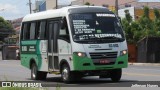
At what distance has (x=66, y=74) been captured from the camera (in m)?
18.1

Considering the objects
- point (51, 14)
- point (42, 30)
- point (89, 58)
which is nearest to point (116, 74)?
point (89, 58)

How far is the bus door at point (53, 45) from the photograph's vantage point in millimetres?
18812

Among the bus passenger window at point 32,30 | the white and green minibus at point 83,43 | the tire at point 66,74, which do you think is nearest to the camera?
the white and green minibus at point 83,43

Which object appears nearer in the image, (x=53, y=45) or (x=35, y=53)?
(x=53, y=45)

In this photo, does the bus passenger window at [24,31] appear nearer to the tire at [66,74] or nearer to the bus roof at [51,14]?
the bus roof at [51,14]

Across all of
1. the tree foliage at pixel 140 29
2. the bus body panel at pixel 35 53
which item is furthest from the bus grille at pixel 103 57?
the tree foliage at pixel 140 29

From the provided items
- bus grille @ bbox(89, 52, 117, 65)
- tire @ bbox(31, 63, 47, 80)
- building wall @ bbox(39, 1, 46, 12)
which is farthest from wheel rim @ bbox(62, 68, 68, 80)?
building wall @ bbox(39, 1, 46, 12)

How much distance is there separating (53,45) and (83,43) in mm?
1903

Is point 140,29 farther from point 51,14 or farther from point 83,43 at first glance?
point 83,43

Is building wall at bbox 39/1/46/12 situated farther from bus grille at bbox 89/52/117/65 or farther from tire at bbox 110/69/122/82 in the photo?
bus grille at bbox 89/52/117/65

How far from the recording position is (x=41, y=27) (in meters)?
20.2

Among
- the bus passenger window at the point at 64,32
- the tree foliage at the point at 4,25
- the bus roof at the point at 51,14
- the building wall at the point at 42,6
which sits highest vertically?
the building wall at the point at 42,6

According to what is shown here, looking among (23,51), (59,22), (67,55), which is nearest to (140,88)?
(67,55)

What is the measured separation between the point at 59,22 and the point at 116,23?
84.6 inches
